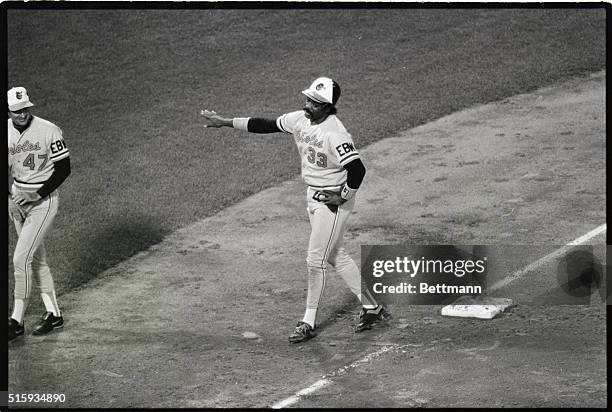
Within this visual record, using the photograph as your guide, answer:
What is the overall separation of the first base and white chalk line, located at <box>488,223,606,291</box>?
0.11 m

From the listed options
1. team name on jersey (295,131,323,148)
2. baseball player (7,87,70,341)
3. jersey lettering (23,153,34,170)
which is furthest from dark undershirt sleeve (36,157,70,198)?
team name on jersey (295,131,323,148)

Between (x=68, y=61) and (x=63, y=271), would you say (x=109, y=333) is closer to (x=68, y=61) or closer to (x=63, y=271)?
(x=63, y=271)

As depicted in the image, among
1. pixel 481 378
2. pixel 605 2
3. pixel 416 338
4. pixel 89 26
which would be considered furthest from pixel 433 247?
pixel 89 26

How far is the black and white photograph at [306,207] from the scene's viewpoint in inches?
297

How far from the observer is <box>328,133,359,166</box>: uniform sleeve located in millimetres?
7543

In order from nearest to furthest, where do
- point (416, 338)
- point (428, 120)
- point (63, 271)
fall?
point (416, 338) → point (63, 271) → point (428, 120)

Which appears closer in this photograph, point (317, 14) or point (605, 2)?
point (605, 2)

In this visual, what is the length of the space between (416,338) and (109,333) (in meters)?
2.19

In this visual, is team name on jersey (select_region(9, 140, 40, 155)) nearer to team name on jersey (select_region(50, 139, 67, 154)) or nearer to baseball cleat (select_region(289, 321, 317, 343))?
team name on jersey (select_region(50, 139, 67, 154))

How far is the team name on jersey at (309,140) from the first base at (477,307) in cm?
156

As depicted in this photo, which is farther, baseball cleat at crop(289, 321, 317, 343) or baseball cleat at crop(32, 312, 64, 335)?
baseball cleat at crop(32, 312, 64, 335)

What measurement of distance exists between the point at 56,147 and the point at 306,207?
256cm

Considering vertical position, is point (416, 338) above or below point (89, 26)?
below

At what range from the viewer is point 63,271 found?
29.7 feet
